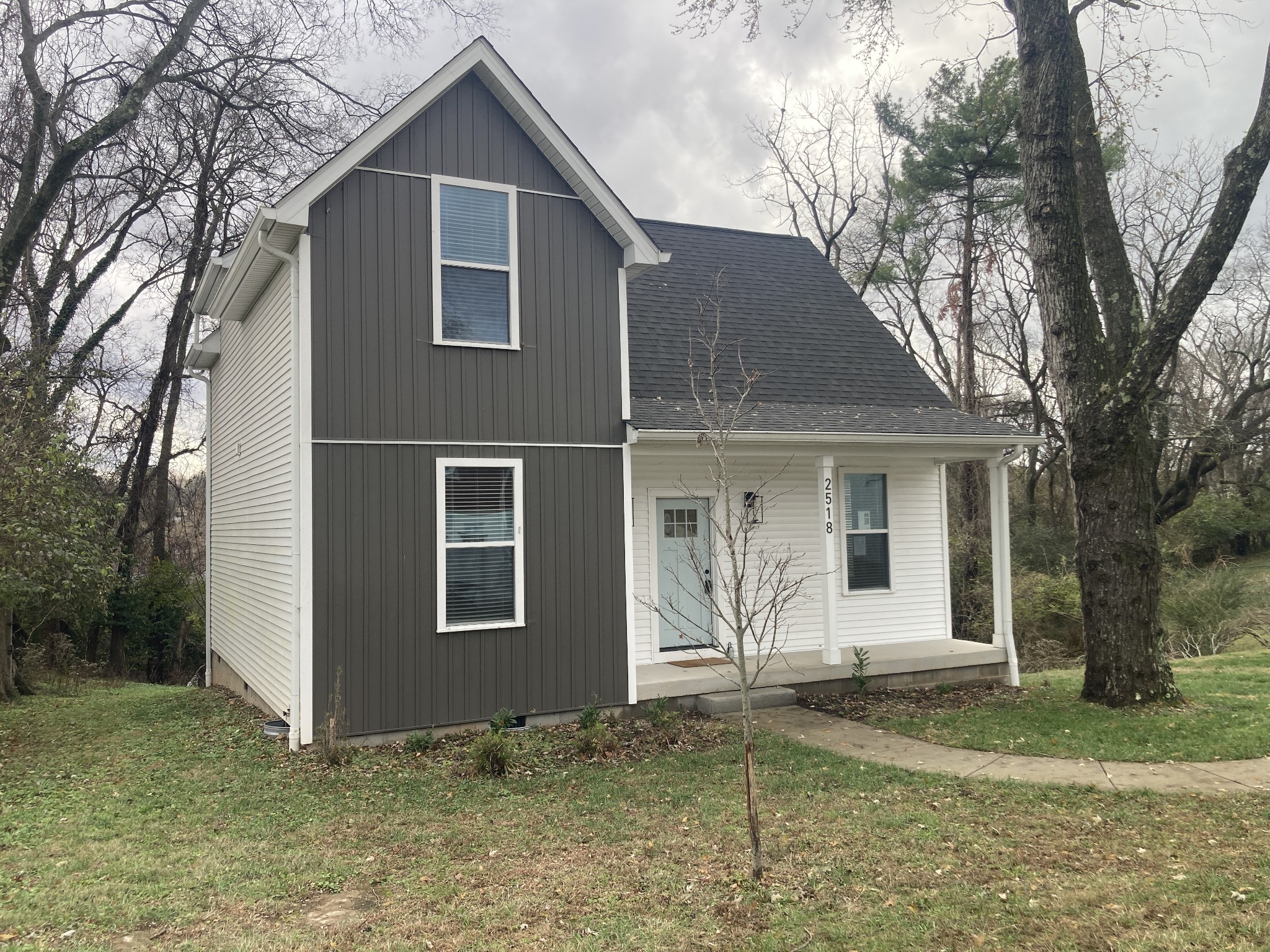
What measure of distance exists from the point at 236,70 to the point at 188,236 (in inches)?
233

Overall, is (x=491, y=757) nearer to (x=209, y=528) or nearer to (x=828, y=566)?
(x=828, y=566)

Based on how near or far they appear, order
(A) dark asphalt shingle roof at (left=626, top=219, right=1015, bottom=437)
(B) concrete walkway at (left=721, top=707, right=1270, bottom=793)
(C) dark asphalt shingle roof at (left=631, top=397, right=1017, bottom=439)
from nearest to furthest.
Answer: (B) concrete walkway at (left=721, top=707, right=1270, bottom=793) < (C) dark asphalt shingle roof at (left=631, top=397, right=1017, bottom=439) < (A) dark asphalt shingle roof at (left=626, top=219, right=1015, bottom=437)

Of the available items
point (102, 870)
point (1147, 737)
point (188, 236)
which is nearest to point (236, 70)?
point (188, 236)

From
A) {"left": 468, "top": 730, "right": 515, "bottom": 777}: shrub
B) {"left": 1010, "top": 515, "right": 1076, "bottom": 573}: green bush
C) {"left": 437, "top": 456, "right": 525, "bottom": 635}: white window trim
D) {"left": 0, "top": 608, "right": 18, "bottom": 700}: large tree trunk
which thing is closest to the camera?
{"left": 468, "top": 730, "right": 515, "bottom": 777}: shrub

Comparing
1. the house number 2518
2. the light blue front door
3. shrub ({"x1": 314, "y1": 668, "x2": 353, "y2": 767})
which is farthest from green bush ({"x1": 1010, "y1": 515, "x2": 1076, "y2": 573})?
shrub ({"x1": 314, "y1": 668, "x2": 353, "y2": 767})

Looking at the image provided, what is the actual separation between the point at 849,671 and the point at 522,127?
7.19 metres

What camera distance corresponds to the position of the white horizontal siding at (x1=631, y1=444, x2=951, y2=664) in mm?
10789

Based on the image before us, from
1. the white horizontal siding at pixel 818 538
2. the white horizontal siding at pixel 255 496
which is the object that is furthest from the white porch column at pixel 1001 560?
the white horizontal siding at pixel 255 496

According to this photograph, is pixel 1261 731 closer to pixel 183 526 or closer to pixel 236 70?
pixel 236 70

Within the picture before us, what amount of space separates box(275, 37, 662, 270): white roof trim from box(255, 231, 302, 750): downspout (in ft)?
1.49

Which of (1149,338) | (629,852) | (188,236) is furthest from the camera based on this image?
(188,236)

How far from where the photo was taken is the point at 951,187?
920 inches

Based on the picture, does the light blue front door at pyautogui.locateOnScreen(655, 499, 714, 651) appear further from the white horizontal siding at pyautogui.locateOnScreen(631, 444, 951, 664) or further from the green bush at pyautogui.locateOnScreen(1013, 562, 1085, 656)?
the green bush at pyautogui.locateOnScreen(1013, 562, 1085, 656)

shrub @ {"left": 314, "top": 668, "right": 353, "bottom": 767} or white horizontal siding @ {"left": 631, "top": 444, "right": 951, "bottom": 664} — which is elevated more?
white horizontal siding @ {"left": 631, "top": 444, "right": 951, "bottom": 664}
